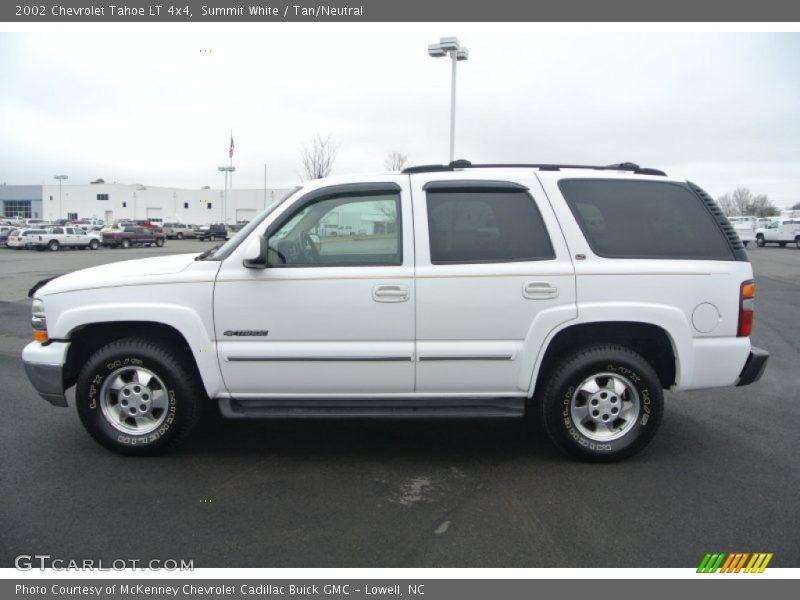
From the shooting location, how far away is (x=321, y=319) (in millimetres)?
4293

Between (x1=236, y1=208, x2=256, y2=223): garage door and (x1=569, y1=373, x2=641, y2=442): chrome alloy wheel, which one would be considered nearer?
(x1=569, y1=373, x2=641, y2=442): chrome alloy wheel

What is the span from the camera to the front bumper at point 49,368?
4.45 m

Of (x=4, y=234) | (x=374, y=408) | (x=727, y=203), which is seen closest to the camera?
(x=374, y=408)

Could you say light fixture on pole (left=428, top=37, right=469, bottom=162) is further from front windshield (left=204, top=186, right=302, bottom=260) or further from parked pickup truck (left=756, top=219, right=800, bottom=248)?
parked pickup truck (left=756, top=219, right=800, bottom=248)

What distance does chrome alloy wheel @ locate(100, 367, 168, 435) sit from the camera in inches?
176

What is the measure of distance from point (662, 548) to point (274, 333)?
2.71 meters

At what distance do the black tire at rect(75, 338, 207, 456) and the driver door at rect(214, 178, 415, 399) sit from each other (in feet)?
1.18

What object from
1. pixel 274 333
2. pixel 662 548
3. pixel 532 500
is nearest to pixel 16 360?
pixel 274 333

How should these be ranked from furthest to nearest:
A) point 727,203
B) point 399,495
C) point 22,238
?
point 727,203
point 22,238
point 399,495

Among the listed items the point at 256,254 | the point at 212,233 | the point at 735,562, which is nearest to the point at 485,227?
the point at 256,254

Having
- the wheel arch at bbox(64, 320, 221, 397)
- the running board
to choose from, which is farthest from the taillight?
the wheel arch at bbox(64, 320, 221, 397)

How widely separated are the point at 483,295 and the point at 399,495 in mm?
1432

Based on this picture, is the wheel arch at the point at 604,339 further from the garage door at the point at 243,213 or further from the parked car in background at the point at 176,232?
the garage door at the point at 243,213

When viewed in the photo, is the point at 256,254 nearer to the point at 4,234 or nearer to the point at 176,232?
the point at 4,234
